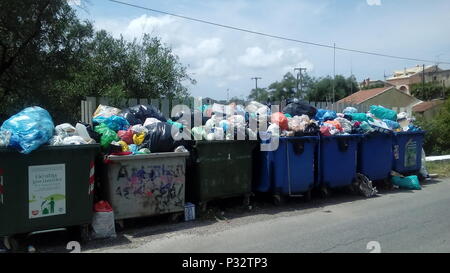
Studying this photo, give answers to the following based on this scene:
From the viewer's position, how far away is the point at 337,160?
25.5 ft

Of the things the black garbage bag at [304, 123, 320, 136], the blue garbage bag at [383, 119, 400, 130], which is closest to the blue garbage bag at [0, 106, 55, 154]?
the black garbage bag at [304, 123, 320, 136]

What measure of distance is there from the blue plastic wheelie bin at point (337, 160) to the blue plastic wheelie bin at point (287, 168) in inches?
14.8

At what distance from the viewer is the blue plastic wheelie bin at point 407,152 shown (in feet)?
30.1

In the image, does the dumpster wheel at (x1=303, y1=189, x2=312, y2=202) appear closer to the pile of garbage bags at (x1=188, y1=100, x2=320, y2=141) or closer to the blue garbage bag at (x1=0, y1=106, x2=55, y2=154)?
the pile of garbage bags at (x1=188, y1=100, x2=320, y2=141)

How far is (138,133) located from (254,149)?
2027mm

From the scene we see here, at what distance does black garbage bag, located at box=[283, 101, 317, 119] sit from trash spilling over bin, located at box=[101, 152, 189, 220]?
3364mm

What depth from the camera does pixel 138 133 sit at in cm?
599

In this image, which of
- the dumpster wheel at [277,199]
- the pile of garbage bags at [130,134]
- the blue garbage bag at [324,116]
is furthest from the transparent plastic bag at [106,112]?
the blue garbage bag at [324,116]

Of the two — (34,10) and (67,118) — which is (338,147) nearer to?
(67,118)

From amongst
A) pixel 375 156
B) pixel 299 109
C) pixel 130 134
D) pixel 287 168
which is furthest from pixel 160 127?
pixel 375 156

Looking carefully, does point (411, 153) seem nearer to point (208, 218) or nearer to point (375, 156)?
point (375, 156)

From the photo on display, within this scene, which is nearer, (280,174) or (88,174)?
(88,174)

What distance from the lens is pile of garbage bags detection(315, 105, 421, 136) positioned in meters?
8.00
